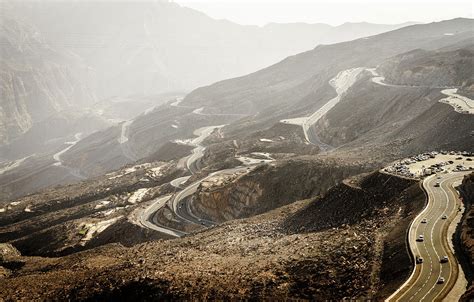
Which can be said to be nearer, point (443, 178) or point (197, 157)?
point (443, 178)

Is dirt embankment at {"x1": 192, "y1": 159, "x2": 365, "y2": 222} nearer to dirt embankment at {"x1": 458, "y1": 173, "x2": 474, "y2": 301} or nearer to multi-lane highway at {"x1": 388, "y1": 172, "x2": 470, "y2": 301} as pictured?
multi-lane highway at {"x1": 388, "y1": 172, "x2": 470, "y2": 301}

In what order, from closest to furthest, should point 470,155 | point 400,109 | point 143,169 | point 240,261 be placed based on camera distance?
1. point 240,261
2. point 470,155
3. point 400,109
4. point 143,169

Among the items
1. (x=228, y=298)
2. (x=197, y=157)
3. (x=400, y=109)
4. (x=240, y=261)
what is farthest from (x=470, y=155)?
(x=197, y=157)

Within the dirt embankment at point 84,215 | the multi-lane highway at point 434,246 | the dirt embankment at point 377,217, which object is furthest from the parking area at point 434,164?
the dirt embankment at point 84,215

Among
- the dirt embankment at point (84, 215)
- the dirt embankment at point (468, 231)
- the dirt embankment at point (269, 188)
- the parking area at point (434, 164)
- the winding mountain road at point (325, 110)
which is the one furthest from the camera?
the winding mountain road at point (325, 110)

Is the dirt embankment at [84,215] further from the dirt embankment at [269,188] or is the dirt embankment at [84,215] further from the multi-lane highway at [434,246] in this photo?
the multi-lane highway at [434,246]

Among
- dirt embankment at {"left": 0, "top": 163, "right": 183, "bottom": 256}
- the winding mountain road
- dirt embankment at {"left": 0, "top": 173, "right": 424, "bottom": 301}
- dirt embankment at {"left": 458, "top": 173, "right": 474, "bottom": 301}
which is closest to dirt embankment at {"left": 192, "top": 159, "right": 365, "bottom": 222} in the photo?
dirt embankment at {"left": 0, "top": 163, "right": 183, "bottom": 256}

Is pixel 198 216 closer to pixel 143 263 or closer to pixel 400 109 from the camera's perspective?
pixel 143 263
